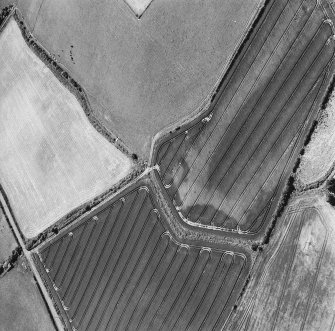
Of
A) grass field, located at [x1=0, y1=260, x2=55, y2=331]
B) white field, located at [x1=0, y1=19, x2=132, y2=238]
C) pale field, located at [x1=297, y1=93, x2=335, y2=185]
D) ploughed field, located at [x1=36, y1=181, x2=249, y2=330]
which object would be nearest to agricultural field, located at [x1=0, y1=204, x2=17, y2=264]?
white field, located at [x1=0, y1=19, x2=132, y2=238]

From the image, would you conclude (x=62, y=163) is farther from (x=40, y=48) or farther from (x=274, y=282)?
(x=274, y=282)

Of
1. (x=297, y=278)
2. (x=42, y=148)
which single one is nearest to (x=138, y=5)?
(x=42, y=148)

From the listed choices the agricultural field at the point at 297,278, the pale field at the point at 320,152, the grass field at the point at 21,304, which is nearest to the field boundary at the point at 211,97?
the pale field at the point at 320,152

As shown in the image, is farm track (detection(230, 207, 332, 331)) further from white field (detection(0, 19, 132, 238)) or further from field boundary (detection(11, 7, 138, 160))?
white field (detection(0, 19, 132, 238))

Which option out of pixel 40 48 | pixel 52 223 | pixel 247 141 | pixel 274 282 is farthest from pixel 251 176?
pixel 40 48

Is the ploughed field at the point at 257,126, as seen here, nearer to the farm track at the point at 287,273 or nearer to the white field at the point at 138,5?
the farm track at the point at 287,273

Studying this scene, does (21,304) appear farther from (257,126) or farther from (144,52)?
(257,126)
